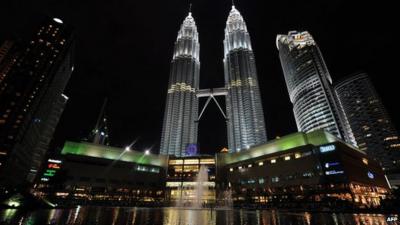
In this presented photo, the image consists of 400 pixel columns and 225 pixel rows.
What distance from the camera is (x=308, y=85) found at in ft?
523

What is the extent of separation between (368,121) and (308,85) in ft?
168

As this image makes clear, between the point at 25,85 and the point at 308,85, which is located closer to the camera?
the point at 25,85

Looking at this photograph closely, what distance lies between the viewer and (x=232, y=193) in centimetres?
10319

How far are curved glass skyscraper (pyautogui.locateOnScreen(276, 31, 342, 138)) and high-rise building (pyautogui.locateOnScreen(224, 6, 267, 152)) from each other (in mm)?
29290

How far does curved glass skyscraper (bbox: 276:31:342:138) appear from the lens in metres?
140

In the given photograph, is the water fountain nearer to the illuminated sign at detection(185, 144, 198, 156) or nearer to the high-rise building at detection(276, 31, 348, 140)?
the illuminated sign at detection(185, 144, 198, 156)

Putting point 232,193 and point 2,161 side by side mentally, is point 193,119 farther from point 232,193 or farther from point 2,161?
point 2,161

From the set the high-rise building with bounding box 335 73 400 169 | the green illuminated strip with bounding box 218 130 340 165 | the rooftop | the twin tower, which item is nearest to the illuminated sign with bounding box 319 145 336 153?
the rooftop

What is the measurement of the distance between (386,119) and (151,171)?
167064 millimetres

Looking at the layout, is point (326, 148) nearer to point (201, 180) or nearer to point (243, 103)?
point (201, 180)

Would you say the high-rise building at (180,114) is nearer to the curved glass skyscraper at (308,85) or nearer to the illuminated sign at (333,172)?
the curved glass skyscraper at (308,85)

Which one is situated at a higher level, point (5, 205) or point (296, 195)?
point (296, 195)

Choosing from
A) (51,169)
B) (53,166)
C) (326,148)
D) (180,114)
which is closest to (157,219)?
(326,148)

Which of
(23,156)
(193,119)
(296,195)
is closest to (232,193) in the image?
(296,195)
